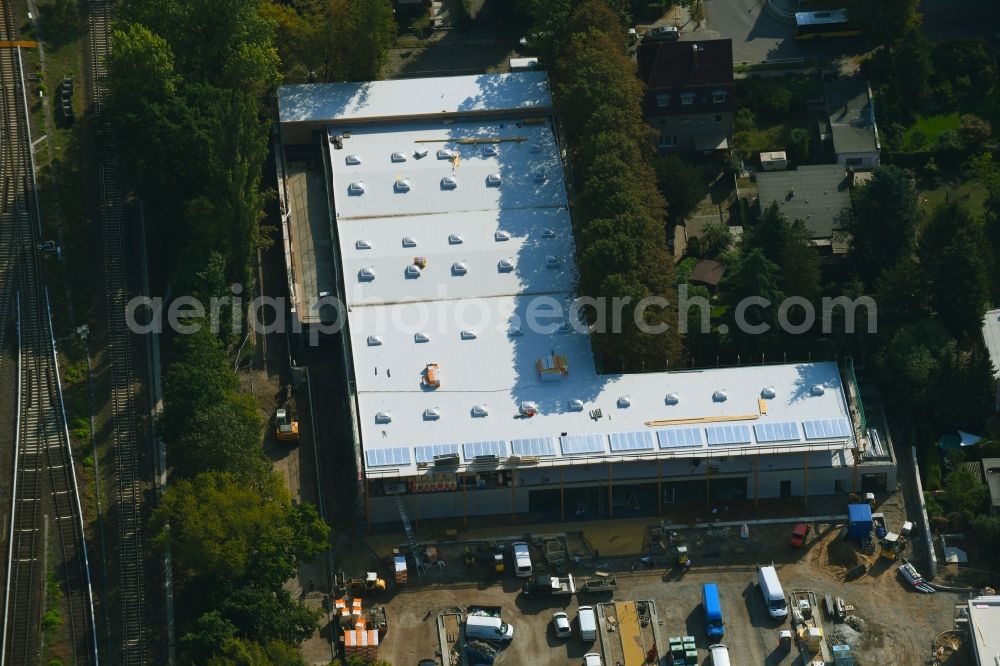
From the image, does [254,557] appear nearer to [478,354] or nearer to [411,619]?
[411,619]

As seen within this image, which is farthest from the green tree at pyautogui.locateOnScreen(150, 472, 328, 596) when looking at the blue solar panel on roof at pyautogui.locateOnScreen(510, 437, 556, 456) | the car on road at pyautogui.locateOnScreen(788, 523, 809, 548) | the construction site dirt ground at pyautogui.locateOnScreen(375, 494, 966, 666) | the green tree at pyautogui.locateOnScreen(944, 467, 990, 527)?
the green tree at pyautogui.locateOnScreen(944, 467, 990, 527)

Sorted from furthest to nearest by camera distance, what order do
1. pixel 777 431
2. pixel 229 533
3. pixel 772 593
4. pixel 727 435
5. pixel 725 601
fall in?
pixel 777 431 → pixel 727 435 → pixel 725 601 → pixel 772 593 → pixel 229 533

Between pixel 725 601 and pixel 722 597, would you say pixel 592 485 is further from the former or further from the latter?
pixel 725 601

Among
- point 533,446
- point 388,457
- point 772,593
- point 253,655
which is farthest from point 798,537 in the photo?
point 253,655

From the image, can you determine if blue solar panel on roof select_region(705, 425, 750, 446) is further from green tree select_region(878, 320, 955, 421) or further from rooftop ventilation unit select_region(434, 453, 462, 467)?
rooftop ventilation unit select_region(434, 453, 462, 467)

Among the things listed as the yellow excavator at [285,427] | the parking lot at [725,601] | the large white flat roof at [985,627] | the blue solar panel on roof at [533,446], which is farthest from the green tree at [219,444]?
the large white flat roof at [985,627]

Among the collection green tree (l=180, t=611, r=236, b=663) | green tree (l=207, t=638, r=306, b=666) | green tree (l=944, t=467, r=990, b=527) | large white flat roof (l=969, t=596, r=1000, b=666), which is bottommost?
large white flat roof (l=969, t=596, r=1000, b=666)

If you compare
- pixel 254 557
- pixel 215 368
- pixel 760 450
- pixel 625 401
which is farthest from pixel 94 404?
pixel 760 450
